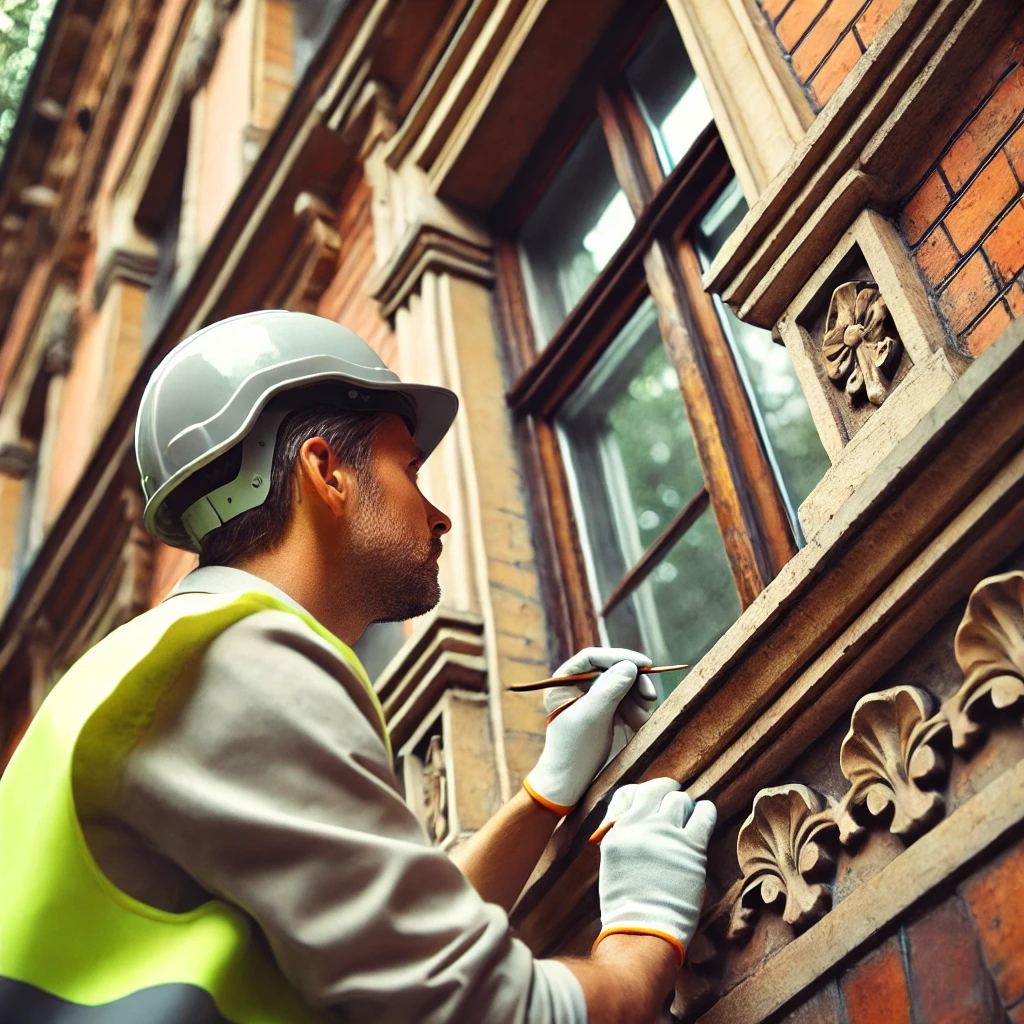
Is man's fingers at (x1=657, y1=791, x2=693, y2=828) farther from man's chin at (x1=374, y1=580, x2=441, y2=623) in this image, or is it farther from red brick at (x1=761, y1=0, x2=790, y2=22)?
red brick at (x1=761, y1=0, x2=790, y2=22)

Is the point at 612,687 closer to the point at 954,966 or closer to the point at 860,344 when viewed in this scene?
the point at 860,344

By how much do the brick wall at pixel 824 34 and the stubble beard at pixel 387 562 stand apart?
3.49 feet

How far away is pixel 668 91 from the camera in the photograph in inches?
132

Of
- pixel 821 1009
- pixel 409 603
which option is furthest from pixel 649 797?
pixel 409 603

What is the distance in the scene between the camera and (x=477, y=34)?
3.90 m

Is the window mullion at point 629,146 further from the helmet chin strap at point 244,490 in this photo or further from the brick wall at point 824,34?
the helmet chin strap at point 244,490

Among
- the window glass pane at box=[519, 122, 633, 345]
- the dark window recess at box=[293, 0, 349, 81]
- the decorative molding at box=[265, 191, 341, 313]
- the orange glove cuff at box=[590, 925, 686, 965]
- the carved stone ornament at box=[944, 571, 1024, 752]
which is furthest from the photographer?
the dark window recess at box=[293, 0, 349, 81]

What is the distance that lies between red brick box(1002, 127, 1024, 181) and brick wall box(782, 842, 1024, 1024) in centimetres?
93

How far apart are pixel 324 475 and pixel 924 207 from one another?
0.99m

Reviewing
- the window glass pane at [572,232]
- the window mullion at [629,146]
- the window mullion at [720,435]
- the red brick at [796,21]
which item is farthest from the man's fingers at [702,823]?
the window glass pane at [572,232]

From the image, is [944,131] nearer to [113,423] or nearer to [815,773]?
[815,773]

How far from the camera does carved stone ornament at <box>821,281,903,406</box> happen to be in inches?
71.5

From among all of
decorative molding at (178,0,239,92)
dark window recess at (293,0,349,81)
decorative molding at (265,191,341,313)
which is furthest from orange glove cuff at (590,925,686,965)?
decorative molding at (178,0,239,92)

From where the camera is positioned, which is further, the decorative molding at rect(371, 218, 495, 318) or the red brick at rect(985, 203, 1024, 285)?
the decorative molding at rect(371, 218, 495, 318)
